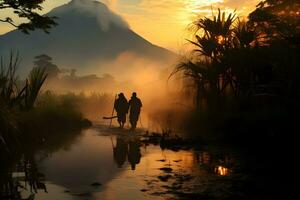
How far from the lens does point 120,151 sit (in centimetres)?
1644

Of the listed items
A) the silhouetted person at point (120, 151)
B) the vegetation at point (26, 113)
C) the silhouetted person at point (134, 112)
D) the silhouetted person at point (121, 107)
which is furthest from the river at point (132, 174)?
the silhouetted person at point (121, 107)

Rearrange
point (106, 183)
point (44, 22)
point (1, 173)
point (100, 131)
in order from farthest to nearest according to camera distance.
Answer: point (100, 131) < point (44, 22) < point (1, 173) < point (106, 183)

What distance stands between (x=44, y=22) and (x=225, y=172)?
9.89 metres

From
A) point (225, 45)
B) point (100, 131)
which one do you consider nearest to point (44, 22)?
point (100, 131)

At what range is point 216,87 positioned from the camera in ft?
74.9

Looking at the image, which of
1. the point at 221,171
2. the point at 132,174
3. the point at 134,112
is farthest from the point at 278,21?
the point at 132,174

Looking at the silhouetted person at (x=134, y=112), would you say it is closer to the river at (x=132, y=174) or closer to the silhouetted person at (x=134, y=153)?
the silhouetted person at (x=134, y=153)

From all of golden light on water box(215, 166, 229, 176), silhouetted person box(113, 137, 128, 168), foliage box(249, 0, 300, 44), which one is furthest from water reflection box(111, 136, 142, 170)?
foliage box(249, 0, 300, 44)

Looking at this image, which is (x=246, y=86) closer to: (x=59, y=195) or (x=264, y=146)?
(x=264, y=146)

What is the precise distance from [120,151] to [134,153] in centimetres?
71

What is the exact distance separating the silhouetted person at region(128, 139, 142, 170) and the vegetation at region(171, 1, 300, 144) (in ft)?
8.79

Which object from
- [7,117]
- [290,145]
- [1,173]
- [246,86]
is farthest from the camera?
[246,86]

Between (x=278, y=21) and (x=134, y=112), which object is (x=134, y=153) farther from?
(x=278, y=21)

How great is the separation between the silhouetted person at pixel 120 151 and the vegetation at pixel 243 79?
3.02 metres
